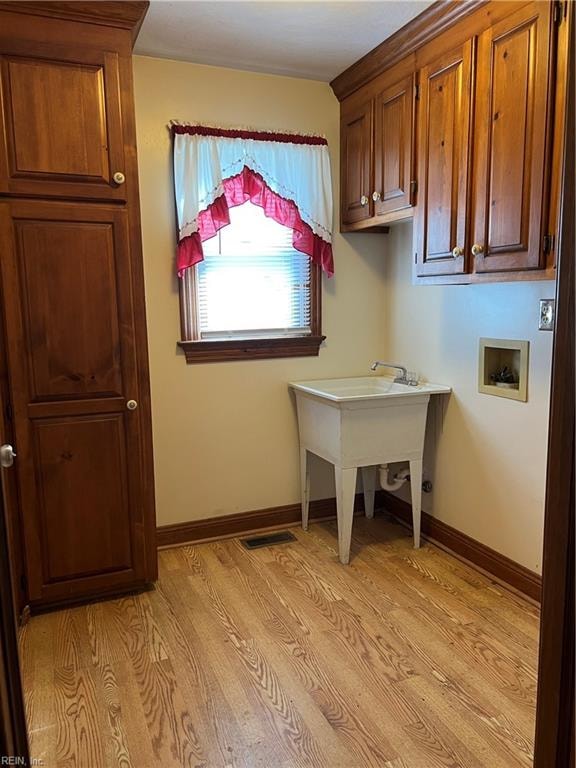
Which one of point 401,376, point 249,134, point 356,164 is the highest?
point 249,134

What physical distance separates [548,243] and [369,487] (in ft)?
6.29

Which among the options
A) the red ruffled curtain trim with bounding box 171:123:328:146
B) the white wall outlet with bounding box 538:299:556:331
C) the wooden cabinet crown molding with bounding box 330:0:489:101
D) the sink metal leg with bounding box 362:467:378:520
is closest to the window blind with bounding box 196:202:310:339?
the red ruffled curtain trim with bounding box 171:123:328:146

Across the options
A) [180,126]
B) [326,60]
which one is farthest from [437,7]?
[180,126]

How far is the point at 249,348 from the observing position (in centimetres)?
Result: 306

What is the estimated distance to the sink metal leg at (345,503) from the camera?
2.73 metres

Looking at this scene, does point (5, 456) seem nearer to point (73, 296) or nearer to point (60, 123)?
point (73, 296)

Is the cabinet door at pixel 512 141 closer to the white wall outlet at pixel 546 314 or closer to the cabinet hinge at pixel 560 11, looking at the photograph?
the cabinet hinge at pixel 560 11

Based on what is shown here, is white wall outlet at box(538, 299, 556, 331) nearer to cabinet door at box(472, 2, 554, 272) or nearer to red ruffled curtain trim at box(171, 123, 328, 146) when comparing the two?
cabinet door at box(472, 2, 554, 272)

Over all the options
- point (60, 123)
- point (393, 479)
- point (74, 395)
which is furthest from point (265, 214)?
point (393, 479)

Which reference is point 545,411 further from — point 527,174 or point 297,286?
A: point 297,286

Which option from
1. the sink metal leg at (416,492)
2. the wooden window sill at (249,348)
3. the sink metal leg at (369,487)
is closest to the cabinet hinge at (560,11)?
the wooden window sill at (249,348)

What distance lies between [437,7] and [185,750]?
284 centimetres

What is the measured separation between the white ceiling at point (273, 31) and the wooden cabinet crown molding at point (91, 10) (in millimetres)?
96

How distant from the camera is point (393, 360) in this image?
10.9 ft
